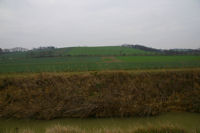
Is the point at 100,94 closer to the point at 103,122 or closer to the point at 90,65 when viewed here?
the point at 103,122

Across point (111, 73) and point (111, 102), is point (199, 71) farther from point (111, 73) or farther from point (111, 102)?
point (111, 102)

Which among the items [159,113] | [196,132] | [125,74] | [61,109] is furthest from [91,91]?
[196,132]

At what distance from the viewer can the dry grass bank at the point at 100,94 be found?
6.82 metres

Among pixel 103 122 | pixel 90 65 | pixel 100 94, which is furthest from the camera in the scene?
pixel 90 65

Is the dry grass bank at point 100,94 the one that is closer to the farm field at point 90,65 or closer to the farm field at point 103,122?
the farm field at point 103,122

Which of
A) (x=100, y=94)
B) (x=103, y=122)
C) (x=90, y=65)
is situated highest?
(x=90, y=65)

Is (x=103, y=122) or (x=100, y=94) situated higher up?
(x=100, y=94)

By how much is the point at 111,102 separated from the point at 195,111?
5.51 meters

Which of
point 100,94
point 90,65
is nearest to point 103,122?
point 100,94

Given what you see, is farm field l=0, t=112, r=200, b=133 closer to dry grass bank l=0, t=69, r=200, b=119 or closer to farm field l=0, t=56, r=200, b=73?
dry grass bank l=0, t=69, r=200, b=119

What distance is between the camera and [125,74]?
28.3 ft

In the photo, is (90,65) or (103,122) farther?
(90,65)

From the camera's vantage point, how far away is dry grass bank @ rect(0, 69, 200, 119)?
682cm

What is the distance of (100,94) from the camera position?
25.0 feet
